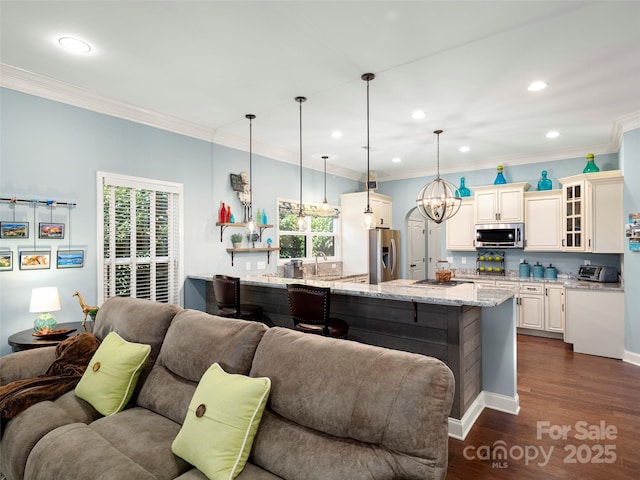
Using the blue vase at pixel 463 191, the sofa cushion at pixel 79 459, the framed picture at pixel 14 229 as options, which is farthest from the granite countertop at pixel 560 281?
the framed picture at pixel 14 229

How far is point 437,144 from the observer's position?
17.2 ft

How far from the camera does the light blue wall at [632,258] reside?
4.24m

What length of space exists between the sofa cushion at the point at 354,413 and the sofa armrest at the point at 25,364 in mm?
1848

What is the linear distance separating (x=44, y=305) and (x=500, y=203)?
6228mm

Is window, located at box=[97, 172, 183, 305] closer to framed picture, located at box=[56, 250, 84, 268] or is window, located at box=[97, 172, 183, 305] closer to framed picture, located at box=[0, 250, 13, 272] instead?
framed picture, located at box=[56, 250, 84, 268]

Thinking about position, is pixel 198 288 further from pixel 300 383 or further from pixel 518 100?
pixel 518 100

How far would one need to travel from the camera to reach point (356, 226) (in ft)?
22.4

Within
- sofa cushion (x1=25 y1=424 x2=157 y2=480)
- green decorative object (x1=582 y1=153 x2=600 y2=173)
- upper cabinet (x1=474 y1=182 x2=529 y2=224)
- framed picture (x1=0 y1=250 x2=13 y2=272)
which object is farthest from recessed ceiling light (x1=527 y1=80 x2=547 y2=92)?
framed picture (x1=0 y1=250 x2=13 y2=272)

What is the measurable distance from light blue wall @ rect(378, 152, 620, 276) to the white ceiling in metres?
0.95

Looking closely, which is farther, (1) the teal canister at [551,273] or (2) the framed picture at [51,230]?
(1) the teal canister at [551,273]

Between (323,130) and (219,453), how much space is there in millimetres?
4015

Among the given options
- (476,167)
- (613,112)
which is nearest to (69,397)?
(613,112)

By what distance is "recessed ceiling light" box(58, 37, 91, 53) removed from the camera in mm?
2635

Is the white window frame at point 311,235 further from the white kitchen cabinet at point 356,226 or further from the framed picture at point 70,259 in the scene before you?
the framed picture at point 70,259
